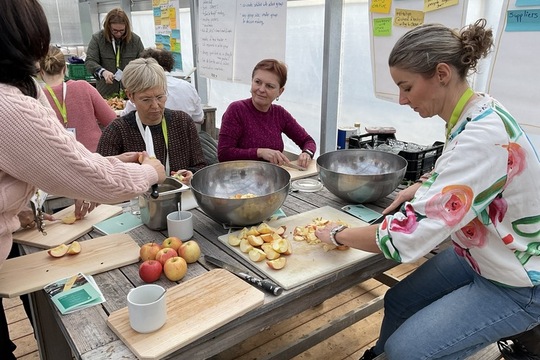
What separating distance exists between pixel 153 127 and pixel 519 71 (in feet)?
6.36

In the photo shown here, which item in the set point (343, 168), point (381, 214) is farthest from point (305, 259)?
point (343, 168)

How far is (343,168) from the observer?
208cm

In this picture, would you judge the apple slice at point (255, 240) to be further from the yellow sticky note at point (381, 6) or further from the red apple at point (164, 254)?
the yellow sticky note at point (381, 6)

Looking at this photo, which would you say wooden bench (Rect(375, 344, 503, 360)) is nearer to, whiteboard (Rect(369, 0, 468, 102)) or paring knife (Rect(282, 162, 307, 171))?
paring knife (Rect(282, 162, 307, 171))

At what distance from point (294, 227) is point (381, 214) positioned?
39cm

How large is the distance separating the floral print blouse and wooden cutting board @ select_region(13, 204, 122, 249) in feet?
3.60

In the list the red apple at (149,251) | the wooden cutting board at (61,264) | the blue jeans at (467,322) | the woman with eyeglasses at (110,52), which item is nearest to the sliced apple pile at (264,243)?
the red apple at (149,251)

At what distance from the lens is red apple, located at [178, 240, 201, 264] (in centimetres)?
132

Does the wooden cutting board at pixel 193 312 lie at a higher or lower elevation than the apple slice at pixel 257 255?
lower

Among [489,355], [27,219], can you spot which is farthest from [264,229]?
[489,355]

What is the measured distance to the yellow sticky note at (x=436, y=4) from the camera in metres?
2.20

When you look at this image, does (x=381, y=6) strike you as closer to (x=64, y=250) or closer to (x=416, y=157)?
(x=416, y=157)

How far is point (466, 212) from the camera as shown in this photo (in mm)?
1097

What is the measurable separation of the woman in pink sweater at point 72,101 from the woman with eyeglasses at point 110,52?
1407 mm
